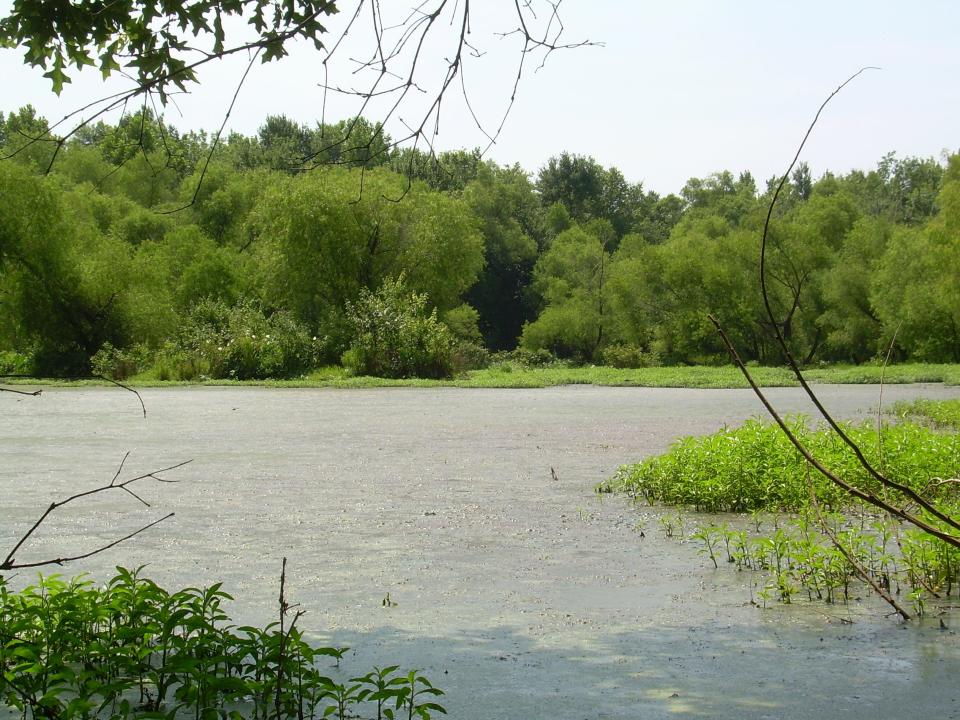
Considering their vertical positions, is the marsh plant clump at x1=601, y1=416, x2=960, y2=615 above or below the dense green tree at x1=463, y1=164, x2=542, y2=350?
below

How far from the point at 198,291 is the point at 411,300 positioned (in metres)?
10.5

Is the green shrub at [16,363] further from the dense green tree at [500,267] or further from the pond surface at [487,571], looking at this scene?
the dense green tree at [500,267]

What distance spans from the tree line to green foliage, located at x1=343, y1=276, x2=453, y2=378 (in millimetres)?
59

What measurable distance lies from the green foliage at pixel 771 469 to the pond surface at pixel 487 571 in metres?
0.40

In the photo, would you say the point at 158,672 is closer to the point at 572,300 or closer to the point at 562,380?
the point at 562,380

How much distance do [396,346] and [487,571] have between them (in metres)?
22.0

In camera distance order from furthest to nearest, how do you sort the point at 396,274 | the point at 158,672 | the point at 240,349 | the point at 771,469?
1. the point at 396,274
2. the point at 240,349
3. the point at 771,469
4. the point at 158,672

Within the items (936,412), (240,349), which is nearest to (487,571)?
(936,412)

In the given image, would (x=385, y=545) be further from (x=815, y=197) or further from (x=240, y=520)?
(x=815, y=197)

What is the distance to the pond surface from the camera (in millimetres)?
3881

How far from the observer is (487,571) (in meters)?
5.84

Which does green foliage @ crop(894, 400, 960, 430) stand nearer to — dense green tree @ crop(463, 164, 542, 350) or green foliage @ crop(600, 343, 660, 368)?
green foliage @ crop(600, 343, 660, 368)

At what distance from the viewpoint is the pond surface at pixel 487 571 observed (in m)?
3.88

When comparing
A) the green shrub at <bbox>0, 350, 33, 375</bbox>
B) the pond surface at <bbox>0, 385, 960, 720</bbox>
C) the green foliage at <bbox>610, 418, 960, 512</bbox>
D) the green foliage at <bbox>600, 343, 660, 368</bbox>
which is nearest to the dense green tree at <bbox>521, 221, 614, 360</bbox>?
the green foliage at <bbox>600, 343, 660, 368</bbox>
